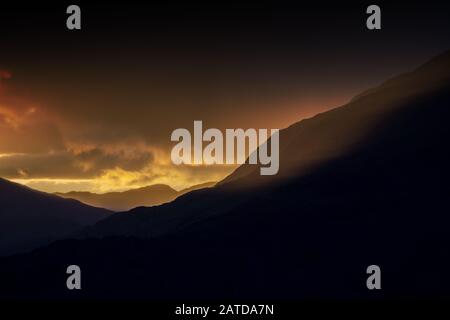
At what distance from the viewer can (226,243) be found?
16700cm

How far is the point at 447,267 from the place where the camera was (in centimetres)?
14562

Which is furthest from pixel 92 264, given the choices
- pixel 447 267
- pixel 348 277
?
pixel 447 267

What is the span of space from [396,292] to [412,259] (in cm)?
1436

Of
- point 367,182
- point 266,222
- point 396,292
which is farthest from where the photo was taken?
point 367,182

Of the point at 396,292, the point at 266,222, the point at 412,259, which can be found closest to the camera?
the point at 396,292

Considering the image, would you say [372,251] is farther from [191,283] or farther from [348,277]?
[191,283]

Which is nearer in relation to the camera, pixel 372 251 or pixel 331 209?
pixel 372 251

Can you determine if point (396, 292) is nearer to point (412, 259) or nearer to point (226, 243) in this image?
point (412, 259)

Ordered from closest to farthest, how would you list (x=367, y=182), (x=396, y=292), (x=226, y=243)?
(x=396, y=292) < (x=226, y=243) < (x=367, y=182)

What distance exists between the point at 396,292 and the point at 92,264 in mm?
71192

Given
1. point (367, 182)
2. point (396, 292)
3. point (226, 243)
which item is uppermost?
point (367, 182)

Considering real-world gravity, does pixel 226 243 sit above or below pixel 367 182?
below

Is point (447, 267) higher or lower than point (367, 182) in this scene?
lower
